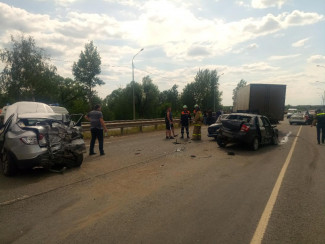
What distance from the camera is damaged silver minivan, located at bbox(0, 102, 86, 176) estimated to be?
20.0 feet

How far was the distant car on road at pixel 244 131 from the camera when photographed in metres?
Result: 10.7

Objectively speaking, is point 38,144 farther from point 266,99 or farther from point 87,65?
point 87,65

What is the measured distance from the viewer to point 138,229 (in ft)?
11.8

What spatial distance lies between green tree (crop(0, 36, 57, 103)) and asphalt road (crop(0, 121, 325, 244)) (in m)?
28.7

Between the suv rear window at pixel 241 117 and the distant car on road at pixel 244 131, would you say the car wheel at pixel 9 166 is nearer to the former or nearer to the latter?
the distant car on road at pixel 244 131

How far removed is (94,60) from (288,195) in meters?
45.7

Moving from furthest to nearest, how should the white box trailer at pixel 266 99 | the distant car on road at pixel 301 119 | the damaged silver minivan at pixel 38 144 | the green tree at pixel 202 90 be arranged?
the green tree at pixel 202 90 → the distant car on road at pixel 301 119 → the white box trailer at pixel 266 99 → the damaged silver minivan at pixel 38 144

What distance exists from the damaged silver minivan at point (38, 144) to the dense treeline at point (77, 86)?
1062 inches

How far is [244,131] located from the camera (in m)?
10.7

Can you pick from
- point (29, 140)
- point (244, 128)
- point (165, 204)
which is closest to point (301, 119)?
point (244, 128)

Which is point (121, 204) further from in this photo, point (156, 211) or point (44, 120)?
point (44, 120)

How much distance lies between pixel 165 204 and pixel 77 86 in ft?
170

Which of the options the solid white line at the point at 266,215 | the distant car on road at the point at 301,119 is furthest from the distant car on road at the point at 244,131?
the distant car on road at the point at 301,119

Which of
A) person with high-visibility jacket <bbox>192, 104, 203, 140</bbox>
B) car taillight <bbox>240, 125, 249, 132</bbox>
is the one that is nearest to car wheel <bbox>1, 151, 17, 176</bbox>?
car taillight <bbox>240, 125, 249, 132</bbox>
